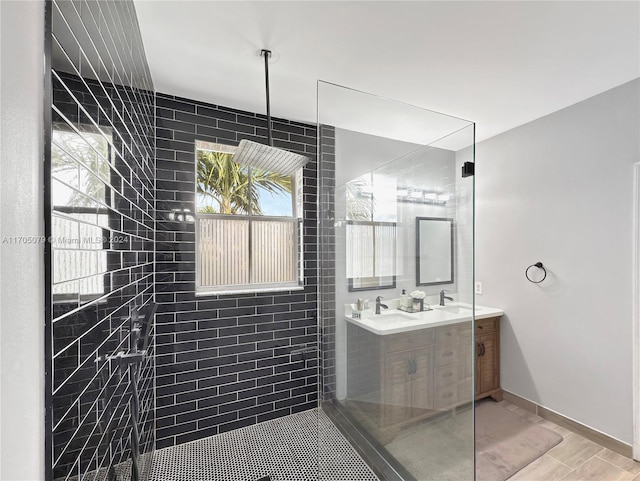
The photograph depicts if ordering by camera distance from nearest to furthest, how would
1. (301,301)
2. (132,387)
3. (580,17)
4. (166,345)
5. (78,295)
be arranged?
(78,295) < (132,387) < (580,17) < (166,345) < (301,301)

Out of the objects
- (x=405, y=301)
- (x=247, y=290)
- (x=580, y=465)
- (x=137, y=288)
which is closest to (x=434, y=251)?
(x=405, y=301)

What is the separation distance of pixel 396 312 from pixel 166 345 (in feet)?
5.65

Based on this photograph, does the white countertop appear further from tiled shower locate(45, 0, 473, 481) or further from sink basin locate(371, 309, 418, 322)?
tiled shower locate(45, 0, 473, 481)

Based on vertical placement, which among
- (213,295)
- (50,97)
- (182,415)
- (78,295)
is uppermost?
(50,97)

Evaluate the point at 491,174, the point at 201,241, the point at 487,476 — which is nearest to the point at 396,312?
the point at 487,476

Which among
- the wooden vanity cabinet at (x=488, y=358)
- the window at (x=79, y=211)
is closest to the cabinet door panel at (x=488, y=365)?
the wooden vanity cabinet at (x=488, y=358)

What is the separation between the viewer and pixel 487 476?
1922 mm

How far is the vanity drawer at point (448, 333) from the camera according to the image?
1679mm

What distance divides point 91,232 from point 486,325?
3.19 metres

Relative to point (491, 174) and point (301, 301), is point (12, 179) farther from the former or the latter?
point (491, 174)

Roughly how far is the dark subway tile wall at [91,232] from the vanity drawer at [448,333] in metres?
1.57

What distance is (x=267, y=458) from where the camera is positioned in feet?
6.66

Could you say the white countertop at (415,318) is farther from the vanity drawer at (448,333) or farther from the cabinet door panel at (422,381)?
the cabinet door panel at (422,381)

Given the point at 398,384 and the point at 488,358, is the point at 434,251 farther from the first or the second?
the point at 488,358
